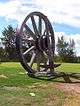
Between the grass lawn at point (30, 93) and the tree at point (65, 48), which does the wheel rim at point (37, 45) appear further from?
the tree at point (65, 48)

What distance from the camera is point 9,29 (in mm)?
110688

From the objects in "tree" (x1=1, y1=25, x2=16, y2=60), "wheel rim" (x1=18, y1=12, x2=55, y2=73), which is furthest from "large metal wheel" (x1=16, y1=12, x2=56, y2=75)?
"tree" (x1=1, y1=25, x2=16, y2=60)

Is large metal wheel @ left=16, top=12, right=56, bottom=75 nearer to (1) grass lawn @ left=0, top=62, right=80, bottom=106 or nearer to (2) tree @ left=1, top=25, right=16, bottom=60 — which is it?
(1) grass lawn @ left=0, top=62, right=80, bottom=106

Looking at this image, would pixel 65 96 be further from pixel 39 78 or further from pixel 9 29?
pixel 9 29

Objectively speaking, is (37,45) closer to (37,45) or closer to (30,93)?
(37,45)

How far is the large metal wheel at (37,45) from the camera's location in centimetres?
1777

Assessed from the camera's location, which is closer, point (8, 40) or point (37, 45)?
point (37, 45)

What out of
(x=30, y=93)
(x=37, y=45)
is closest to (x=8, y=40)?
(x=37, y=45)

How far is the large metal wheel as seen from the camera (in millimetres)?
17766

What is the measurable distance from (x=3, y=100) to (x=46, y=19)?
832cm

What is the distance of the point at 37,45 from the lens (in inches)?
734

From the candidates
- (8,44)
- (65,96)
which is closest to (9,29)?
(8,44)

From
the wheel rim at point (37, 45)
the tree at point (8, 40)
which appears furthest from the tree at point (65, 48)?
the wheel rim at point (37, 45)

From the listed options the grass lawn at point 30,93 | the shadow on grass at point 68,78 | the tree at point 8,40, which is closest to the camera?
the grass lawn at point 30,93
